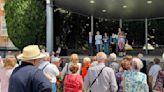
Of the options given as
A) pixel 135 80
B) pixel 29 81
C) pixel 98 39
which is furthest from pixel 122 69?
pixel 98 39

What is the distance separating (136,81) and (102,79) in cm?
104

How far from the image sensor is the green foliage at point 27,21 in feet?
96.0

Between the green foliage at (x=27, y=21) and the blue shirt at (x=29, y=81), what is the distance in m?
23.8

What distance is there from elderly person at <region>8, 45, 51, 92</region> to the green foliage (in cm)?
2369

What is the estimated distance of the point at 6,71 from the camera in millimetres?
9531

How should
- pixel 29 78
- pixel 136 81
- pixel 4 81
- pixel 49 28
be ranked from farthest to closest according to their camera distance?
pixel 49 28 → pixel 4 81 → pixel 136 81 → pixel 29 78

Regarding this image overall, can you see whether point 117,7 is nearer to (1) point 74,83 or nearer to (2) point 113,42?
(2) point 113,42

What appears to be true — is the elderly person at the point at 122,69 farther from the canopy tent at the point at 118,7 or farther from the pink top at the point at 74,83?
the canopy tent at the point at 118,7

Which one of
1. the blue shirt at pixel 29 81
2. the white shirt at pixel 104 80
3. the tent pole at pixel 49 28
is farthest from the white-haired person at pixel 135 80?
the tent pole at pixel 49 28

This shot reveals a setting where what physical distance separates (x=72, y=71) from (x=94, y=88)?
1060mm

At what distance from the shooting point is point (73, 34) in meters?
37.6

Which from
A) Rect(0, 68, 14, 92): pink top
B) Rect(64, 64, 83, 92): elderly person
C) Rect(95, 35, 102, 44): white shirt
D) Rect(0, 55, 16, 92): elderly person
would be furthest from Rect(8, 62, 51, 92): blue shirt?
Rect(95, 35, 102, 44): white shirt

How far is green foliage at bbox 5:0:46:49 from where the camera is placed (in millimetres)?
29250

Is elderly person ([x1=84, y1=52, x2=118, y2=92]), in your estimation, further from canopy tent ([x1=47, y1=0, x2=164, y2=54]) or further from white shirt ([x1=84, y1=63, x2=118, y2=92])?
canopy tent ([x1=47, y1=0, x2=164, y2=54])
